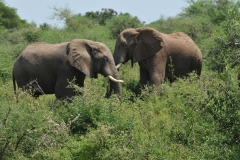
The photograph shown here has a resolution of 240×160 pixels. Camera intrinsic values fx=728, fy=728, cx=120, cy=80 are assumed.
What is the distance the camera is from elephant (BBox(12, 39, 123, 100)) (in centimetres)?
Answer: 1105

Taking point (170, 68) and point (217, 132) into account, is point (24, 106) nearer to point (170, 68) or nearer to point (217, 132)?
point (217, 132)

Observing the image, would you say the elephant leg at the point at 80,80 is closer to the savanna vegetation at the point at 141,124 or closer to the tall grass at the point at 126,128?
the savanna vegetation at the point at 141,124

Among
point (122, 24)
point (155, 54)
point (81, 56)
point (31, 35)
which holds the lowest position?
point (31, 35)

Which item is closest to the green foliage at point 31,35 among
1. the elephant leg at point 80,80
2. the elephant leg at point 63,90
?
the elephant leg at point 80,80

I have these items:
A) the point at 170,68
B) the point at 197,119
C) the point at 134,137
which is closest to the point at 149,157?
the point at 134,137

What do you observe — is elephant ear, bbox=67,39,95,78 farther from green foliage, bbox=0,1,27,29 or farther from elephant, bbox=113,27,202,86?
green foliage, bbox=0,1,27,29

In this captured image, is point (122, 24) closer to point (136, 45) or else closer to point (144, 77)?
point (136, 45)

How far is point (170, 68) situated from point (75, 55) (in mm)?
2710

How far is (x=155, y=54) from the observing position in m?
13.3

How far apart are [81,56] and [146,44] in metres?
2.41

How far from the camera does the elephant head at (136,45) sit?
13.1 meters

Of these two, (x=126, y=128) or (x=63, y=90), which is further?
(x=63, y=90)

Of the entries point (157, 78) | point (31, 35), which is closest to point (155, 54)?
point (157, 78)

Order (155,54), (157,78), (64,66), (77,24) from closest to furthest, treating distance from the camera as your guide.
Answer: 1. (64,66)
2. (157,78)
3. (155,54)
4. (77,24)
